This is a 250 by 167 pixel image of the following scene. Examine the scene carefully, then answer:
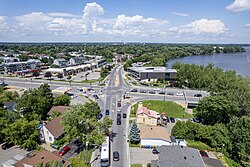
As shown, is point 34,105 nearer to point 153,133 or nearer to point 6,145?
point 6,145

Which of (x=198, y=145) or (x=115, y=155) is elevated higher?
(x=115, y=155)

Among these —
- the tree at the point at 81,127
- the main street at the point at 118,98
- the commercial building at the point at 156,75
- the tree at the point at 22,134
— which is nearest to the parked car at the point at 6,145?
the tree at the point at 22,134

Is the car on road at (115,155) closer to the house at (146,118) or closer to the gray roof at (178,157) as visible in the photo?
the gray roof at (178,157)

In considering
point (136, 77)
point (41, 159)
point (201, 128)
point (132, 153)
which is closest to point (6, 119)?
point (41, 159)

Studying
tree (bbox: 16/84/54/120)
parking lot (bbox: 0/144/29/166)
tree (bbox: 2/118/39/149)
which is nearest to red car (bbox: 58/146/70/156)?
tree (bbox: 2/118/39/149)

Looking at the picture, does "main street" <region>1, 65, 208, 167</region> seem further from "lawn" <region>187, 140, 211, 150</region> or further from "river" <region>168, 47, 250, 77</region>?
"river" <region>168, 47, 250, 77</region>

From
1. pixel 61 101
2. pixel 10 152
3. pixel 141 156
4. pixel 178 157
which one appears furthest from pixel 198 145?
pixel 61 101
